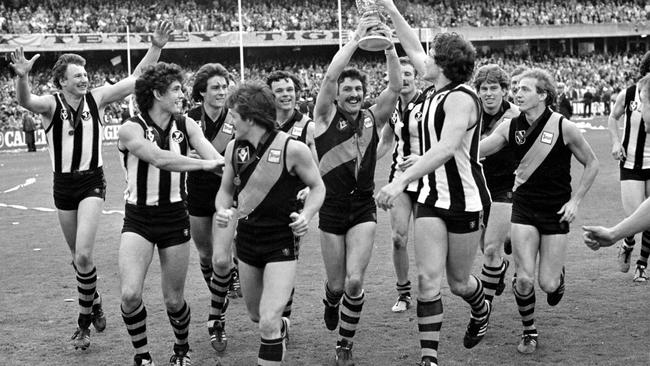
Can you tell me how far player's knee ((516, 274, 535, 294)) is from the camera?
7318 millimetres

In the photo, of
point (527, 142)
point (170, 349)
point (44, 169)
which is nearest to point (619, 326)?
point (527, 142)

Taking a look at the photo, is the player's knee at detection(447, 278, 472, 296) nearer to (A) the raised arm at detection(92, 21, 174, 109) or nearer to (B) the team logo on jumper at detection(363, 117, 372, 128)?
(B) the team logo on jumper at detection(363, 117, 372, 128)

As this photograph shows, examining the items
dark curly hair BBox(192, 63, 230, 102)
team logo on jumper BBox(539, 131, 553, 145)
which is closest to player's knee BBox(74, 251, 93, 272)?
dark curly hair BBox(192, 63, 230, 102)

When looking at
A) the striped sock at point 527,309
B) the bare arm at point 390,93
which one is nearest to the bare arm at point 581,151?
the striped sock at point 527,309

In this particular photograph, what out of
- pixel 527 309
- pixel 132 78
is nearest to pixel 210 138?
pixel 132 78

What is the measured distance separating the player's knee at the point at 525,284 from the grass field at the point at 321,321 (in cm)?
54

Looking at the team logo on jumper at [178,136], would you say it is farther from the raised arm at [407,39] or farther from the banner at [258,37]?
the banner at [258,37]

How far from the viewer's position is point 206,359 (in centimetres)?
740

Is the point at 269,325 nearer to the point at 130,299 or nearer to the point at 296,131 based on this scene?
the point at 130,299

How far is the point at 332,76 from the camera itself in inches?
291

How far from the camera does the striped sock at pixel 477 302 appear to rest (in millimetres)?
7020

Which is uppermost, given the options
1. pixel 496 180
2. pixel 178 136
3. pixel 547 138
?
pixel 178 136

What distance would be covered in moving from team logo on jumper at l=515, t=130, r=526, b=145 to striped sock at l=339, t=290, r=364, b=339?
198cm

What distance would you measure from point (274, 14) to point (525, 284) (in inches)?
1918
